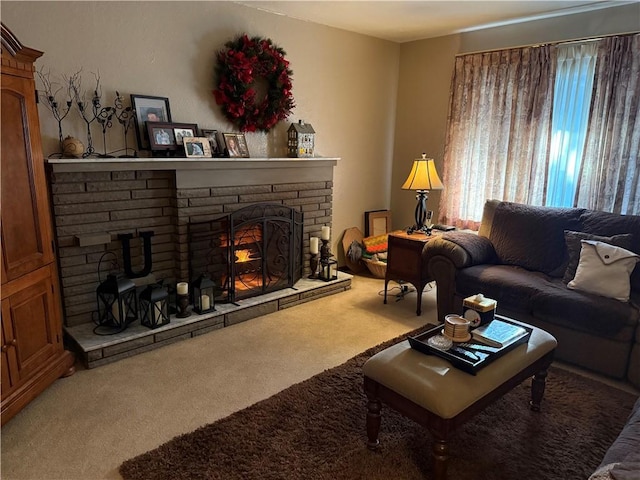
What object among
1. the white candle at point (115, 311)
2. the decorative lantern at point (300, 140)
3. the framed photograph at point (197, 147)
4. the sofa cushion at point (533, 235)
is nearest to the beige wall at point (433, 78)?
the sofa cushion at point (533, 235)

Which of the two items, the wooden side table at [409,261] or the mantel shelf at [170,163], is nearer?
the mantel shelf at [170,163]

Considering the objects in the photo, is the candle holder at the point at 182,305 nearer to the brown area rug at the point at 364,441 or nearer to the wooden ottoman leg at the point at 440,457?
the brown area rug at the point at 364,441

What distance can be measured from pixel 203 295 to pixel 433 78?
131 inches

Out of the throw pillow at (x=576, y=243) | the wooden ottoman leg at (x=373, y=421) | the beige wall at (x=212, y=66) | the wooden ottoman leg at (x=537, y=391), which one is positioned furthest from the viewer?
the throw pillow at (x=576, y=243)

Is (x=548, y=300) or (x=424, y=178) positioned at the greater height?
(x=424, y=178)

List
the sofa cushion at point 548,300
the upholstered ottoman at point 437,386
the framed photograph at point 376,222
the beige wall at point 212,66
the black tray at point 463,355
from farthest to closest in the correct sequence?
the framed photograph at point 376,222
the beige wall at point 212,66
the sofa cushion at point 548,300
the black tray at point 463,355
the upholstered ottoman at point 437,386

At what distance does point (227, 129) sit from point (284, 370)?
2.08m

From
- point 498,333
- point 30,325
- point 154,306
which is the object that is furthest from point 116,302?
point 498,333

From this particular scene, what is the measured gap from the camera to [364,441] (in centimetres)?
214

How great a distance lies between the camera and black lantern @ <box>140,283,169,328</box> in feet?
10.0

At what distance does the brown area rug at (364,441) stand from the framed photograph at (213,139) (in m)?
2.01

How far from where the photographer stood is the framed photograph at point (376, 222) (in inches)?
201

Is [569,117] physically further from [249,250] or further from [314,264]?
[249,250]

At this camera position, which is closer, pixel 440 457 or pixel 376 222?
pixel 440 457
